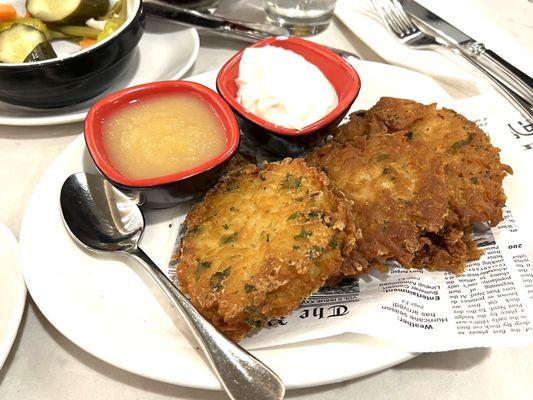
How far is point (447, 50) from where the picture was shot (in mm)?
3088

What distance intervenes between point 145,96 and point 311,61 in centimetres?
83

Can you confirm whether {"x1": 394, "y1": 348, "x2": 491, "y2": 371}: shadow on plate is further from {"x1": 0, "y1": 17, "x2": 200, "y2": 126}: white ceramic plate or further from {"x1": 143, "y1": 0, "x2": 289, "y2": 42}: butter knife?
{"x1": 143, "y1": 0, "x2": 289, "y2": 42}: butter knife

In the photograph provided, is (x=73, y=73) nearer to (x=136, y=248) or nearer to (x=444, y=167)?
(x=136, y=248)

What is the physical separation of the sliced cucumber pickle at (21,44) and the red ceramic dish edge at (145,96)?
602 millimetres

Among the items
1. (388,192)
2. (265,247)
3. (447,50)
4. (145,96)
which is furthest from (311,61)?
Answer: (265,247)

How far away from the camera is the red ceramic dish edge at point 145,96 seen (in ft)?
6.55

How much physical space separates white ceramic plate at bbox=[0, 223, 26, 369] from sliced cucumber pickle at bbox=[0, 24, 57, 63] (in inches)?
40.6

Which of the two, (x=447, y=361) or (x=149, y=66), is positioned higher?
(x=447, y=361)

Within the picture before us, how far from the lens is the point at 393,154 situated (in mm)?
2025

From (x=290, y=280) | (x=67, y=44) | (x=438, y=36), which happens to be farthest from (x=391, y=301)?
(x=67, y=44)

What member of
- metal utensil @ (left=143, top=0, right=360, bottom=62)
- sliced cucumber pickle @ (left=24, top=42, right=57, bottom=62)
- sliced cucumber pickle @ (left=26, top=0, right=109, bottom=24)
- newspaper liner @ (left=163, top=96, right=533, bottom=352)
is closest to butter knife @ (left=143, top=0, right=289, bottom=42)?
metal utensil @ (left=143, top=0, right=360, bottom=62)

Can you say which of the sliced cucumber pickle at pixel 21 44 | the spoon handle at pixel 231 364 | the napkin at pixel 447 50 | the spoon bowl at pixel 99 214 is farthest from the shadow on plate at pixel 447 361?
the sliced cucumber pickle at pixel 21 44

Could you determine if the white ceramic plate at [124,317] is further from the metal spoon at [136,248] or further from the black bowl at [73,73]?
the black bowl at [73,73]

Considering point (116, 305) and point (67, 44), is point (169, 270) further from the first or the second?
point (67, 44)
